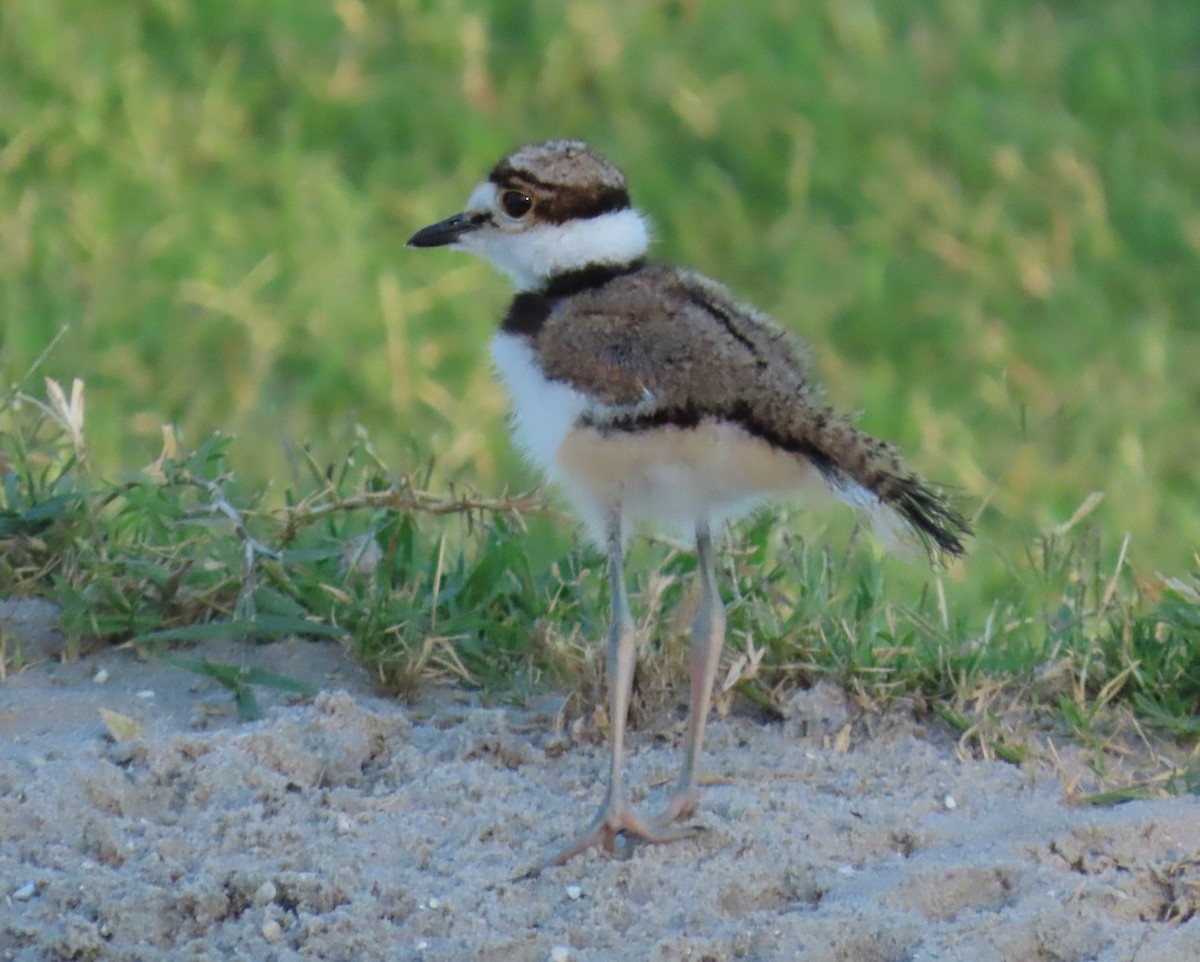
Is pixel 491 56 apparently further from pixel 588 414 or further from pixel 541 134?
pixel 588 414

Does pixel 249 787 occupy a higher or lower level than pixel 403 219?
lower

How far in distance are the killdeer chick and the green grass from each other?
2.26 feet

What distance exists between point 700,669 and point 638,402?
634 mm

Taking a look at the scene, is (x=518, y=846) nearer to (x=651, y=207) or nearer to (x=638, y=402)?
(x=638, y=402)

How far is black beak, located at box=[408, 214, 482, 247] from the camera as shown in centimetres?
408

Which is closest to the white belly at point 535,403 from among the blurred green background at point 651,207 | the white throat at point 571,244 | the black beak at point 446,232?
the white throat at point 571,244

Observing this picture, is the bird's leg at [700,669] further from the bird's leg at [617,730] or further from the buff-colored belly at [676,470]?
the buff-colored belly at [676,470]

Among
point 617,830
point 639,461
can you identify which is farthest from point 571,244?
point 617,830

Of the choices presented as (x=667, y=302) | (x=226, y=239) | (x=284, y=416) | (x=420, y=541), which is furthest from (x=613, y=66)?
(x=667, y=302)

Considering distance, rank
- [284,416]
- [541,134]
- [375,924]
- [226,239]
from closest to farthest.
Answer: [375,924] < [284,416] < [226,239] < [541,134]

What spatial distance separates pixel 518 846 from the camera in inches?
145

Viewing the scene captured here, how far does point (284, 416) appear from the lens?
6.52 meters

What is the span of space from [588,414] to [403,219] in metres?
4.00

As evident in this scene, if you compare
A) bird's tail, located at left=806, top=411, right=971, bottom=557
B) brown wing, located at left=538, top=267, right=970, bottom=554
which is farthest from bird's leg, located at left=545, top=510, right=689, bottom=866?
bird's tail, located at left=806, top=411, right=971, bottom=557
